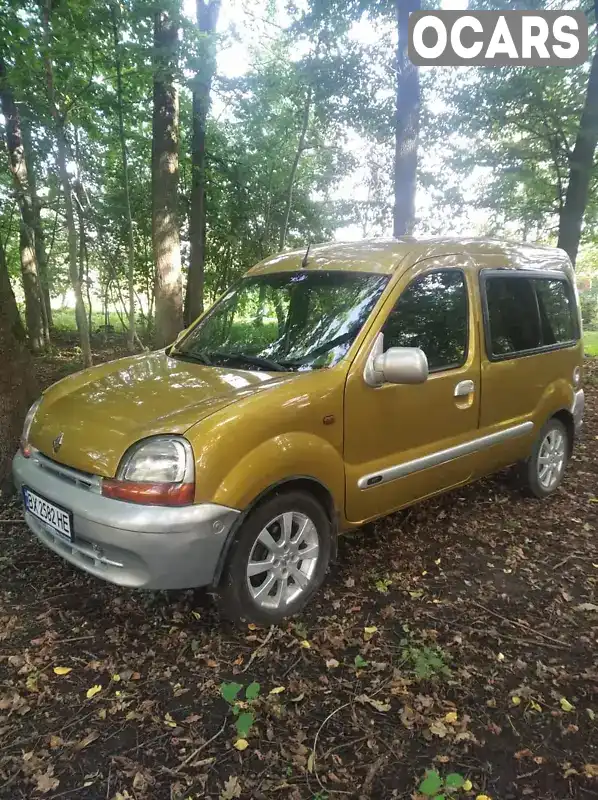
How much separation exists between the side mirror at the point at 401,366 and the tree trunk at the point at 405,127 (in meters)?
6.28

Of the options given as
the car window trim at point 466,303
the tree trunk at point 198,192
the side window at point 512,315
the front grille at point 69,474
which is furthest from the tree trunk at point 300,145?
the front grille at point 69,474

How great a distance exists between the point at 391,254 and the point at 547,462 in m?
2.48

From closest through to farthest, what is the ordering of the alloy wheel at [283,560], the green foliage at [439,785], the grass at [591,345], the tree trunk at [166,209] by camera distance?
the green foliage at [439,785]
the alloy wheel at [283,560]
the tree trunk at [166,209]
the grass at [591,345]

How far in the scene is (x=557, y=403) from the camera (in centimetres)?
461

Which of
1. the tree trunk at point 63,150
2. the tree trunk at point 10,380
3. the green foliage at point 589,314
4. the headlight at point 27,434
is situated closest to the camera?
the headlight at point 27,434

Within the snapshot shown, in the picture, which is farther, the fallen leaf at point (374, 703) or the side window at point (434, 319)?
the side window at point (434, 319)

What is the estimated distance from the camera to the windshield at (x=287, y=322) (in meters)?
3.19

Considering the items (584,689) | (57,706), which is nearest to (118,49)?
(57,706)

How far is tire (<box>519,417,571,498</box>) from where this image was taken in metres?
4.57

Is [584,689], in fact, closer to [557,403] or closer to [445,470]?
[445,470]

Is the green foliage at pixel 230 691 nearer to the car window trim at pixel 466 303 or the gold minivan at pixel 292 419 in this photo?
the gold minivan at pixel 292 419

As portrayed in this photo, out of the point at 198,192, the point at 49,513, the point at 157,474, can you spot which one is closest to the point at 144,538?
the point at 157,474

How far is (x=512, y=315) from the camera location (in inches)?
164

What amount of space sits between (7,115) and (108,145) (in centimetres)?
181
